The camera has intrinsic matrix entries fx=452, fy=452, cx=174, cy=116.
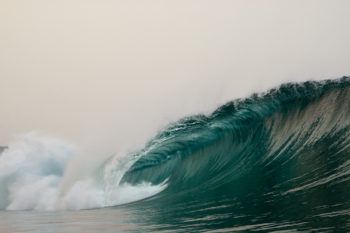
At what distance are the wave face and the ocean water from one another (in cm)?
1

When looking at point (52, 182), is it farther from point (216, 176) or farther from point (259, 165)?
point (259, 165)

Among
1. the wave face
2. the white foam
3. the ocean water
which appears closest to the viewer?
the wave face

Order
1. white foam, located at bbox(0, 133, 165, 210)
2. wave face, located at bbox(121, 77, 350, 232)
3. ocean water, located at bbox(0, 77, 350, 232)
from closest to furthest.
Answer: wave face, located at bbox(121, 77, 350, 232), ocean water, located at bbox(0, 77, 350, 232), white foam, located at bbox(0, 133, 165, 210)

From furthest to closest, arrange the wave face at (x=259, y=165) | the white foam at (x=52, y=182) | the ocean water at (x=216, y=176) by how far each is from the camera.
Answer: the white foam at (x=52, y=182) < the ocean water at (x=216, y=176) < the wave face at (x=259, y=165)

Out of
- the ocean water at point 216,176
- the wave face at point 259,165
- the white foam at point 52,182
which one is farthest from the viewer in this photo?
the white foam at point 52,182

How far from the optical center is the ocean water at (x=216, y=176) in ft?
9.80

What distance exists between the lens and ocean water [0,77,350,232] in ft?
9.80

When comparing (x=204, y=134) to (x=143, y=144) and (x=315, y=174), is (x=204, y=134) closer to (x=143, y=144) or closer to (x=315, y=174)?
(x=143, y=144)

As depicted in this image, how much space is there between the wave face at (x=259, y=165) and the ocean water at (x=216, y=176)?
0.01 metres

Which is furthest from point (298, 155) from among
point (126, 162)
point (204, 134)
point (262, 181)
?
point (126, 162)

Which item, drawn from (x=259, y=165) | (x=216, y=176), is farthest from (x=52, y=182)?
(x=259, y=165)

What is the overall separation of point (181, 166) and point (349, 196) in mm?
2780

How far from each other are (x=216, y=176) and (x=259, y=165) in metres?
0.46

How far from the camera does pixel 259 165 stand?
450cm
